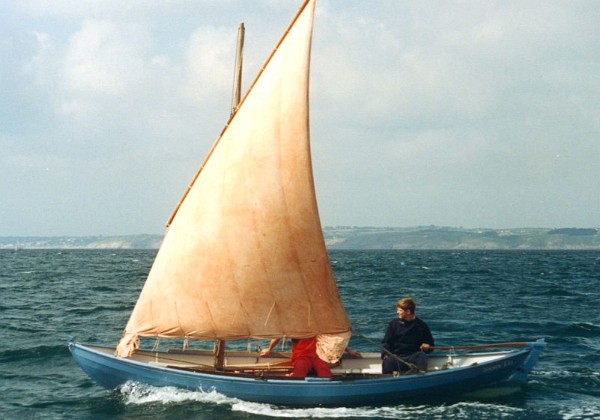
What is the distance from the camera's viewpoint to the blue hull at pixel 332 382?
15.4m

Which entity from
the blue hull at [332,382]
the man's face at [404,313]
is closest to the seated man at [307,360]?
the blue hull at [332,382]

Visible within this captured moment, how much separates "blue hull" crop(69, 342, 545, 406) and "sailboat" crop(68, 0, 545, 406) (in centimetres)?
3

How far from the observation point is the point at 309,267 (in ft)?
52.4

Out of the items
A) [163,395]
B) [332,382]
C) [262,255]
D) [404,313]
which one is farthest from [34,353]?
[404,313]

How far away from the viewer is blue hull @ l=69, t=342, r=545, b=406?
50.6 feet

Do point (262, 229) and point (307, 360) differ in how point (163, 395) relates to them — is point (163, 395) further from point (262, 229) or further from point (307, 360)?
point (262, 229)

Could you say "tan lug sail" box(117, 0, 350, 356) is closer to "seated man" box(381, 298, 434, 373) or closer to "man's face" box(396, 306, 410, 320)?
"seated man" box(381, 298, 434, 373)

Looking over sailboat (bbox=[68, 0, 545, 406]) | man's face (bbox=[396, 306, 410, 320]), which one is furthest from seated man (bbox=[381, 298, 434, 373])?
sailboat (bbox=[68, 0, 545, 406])

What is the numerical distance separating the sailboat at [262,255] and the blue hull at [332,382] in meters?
0.03

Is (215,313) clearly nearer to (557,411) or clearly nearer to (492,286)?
(557,411)

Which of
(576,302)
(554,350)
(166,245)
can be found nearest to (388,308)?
(576,302)

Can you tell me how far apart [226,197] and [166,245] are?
2013 millimetres

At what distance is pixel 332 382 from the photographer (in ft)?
50.3

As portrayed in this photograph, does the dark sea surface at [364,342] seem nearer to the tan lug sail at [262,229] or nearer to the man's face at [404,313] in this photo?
the man's face at [404,313]
